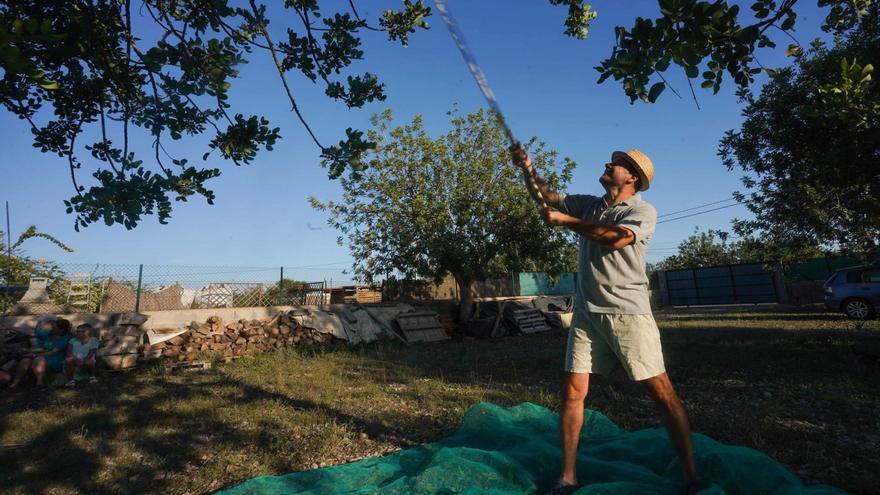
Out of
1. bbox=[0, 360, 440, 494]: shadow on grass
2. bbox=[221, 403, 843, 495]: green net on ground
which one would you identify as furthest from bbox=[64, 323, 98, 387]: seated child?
bbox=[221, 403, 843, 495]: green net on ground

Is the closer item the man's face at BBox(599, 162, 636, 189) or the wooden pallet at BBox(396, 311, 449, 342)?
the man's face at BBox(599, 162, 636, 189)

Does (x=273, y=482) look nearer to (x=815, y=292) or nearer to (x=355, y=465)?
(x=355, y=465)

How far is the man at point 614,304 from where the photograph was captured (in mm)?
2457

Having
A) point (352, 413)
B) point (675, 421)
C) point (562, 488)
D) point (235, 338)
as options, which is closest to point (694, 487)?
point (675, 421)

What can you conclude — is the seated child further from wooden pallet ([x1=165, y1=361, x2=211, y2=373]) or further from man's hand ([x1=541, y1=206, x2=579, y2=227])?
man's hand ([x1=541, y1=206, x2=579, y2=227])

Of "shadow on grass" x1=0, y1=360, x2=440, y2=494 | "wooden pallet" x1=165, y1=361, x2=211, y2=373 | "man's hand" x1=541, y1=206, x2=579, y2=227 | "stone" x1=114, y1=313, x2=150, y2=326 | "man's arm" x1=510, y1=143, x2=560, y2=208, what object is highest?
"man's arm" x1=510, y1=143, x2=560, y2=208

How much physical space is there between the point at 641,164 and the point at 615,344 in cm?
107

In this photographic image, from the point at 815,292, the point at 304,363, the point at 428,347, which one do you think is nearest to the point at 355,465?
the point at 304,363

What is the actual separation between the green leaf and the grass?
247cm

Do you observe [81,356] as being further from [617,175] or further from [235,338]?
[617,175]

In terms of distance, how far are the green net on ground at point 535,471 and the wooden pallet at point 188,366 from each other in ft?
20.6

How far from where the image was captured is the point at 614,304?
258cm

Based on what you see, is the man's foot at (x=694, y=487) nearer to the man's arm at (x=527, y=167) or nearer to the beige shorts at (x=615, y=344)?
the beige shorts at (x=615, y=344)

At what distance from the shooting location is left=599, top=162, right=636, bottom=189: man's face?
2783 mm
